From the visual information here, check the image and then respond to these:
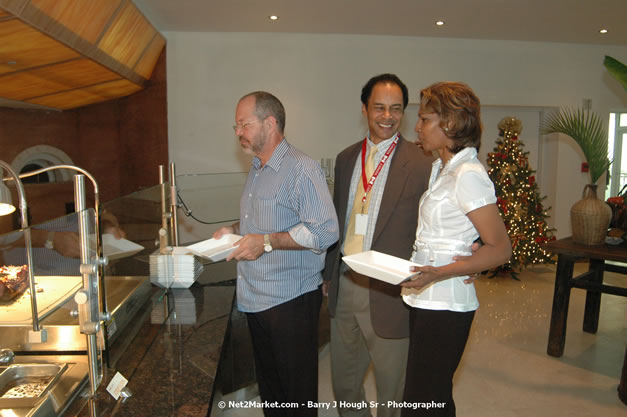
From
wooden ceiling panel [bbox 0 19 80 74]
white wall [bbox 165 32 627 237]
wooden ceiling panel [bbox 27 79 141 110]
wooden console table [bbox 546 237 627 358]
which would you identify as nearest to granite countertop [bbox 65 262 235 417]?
wooden ceiling panel [bbox 0 19 80 74]

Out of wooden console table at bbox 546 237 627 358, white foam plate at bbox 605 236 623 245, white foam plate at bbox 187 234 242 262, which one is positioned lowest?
wooden console table at bbox 546 237 627 358

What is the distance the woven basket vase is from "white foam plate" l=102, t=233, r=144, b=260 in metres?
2.79

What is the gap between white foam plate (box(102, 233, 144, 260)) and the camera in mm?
1486

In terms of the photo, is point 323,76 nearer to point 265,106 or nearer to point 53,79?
point 53,79

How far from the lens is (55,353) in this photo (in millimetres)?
1372

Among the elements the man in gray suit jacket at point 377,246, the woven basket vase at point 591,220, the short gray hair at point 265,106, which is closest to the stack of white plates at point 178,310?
the man in gray suit jacket at point 377,246

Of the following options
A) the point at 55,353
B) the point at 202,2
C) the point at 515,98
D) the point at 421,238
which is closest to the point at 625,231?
the point at 421,238

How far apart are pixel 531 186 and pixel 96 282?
5067 mm

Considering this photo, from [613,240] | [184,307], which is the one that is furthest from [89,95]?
[613,240]

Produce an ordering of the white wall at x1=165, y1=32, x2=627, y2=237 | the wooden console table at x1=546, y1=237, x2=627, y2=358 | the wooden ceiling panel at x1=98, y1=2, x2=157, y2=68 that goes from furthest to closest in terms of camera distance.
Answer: the white wall at x1=165, y1=32, x2=627, y2=237, the wooden ceiling panel at x1=98, y1=2, x2=157, y2=68, the wooden console table at x1=546, y1=237, x2=627, y2=358

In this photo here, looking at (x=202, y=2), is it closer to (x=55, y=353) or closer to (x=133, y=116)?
(x=133, y=116)

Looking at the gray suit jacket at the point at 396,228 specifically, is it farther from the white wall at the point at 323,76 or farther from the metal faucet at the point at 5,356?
the white wall at the point at 323,76

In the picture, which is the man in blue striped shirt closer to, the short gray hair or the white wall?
the short gray hair

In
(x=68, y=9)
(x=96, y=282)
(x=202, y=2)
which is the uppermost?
(x=202, y=2)
